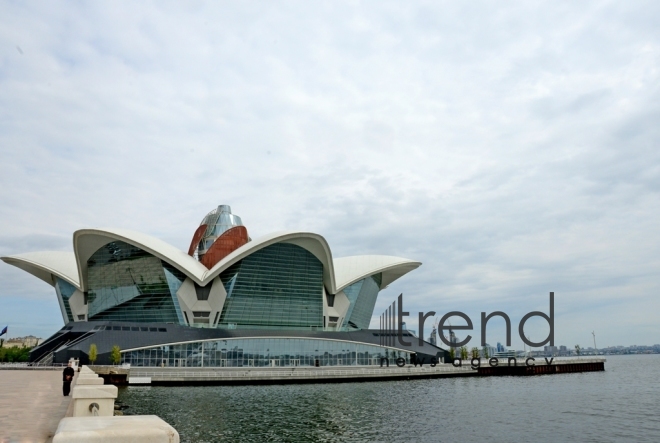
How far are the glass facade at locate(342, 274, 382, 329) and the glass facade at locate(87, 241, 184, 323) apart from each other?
90.1 feet

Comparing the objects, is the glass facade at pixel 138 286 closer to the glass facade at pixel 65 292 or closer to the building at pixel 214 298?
the building at pixel 214 298

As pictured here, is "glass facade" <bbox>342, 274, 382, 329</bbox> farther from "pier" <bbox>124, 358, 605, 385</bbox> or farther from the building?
"pier" <bbox>124, 358, 605, 385</bbox>

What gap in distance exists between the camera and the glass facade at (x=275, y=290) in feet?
254

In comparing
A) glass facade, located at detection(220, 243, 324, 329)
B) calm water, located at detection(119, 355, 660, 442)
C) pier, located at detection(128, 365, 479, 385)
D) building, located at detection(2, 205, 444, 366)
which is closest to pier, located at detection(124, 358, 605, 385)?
pier, located at detection(128, 365, 479, 385)

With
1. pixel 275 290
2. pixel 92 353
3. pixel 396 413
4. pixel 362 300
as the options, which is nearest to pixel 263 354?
pixel 275 290

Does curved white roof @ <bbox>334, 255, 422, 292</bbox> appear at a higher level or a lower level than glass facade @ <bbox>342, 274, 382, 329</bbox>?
higher

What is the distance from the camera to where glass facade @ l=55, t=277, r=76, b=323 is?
84.6m

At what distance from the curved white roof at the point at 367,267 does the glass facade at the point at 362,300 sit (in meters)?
1.53

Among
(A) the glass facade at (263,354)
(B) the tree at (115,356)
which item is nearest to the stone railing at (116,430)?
(B) the tree at (115,356)

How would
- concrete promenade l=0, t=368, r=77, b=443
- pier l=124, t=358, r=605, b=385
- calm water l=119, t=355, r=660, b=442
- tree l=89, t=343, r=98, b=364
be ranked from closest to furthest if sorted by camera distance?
1. concrete promenade l=0, t=368, r=77, b=443
2. calm water l=119, t=355, r=660, b=442
3. pier l=124, t=358, r=605, b=385
4. tree l=89, t=343, r=98, b=364

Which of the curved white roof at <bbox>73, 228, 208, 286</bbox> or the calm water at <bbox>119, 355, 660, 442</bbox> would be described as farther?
the curved white roof at <bbox>73, 228, 208, 286</bbox>

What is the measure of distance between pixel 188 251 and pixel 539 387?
58.1 meters

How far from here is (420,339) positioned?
8244 centimetres

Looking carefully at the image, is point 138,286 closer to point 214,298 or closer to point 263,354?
point 214,298
